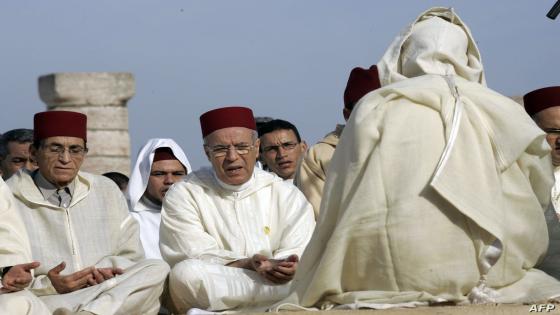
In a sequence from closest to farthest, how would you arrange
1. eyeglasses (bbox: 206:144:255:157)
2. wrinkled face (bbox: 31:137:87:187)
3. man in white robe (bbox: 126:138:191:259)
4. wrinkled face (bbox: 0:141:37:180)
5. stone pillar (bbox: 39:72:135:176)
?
wrinkled face (bbox: 31:137:87:187), eyeglasses (bbox: 206:144:255:157), man in white robe (bbox: 126:138:191:259), wrinkled face (bbox: 0:141:37:180), stone pillar (bbox: 39:72:135:176)

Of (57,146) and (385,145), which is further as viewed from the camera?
(57,146)

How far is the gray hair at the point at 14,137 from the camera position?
1195cm

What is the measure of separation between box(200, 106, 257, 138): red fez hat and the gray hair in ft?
8.82

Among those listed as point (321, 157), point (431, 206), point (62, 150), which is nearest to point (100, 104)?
point (321, 157)

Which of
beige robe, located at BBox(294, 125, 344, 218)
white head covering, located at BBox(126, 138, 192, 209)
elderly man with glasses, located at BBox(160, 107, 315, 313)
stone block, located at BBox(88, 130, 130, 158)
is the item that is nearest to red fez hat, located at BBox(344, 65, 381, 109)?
beige robe, located at BBox(294, 125, 344, 218)

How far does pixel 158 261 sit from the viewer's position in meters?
9.08

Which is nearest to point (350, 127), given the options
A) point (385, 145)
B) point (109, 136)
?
point (385, 145)

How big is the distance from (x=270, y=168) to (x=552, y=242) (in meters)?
3.61

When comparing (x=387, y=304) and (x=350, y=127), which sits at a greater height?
(x=350, y=127)

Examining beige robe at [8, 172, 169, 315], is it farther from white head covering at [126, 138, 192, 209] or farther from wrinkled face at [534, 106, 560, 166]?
wrinkled face at [534, 106, 560, 166]

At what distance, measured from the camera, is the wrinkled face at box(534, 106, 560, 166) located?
10.3 meters

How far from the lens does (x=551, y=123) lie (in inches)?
409

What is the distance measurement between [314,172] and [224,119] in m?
1.02

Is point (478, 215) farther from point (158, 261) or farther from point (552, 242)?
point (158, 261)
